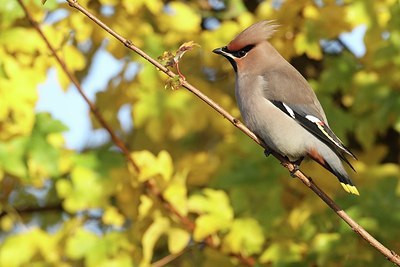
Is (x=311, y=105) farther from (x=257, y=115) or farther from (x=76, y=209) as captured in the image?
(x=76, y=209)

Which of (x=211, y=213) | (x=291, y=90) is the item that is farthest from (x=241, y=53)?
(x=211, y=213)

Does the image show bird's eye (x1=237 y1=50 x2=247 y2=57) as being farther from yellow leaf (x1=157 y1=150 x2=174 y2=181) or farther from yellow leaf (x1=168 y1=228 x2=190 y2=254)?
yellow leaf (x1=168 y1=228 x2=190 y2=254)

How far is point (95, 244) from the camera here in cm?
387

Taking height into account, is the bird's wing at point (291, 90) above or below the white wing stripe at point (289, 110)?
above

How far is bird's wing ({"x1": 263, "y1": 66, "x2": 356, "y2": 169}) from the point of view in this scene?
11.5 ft

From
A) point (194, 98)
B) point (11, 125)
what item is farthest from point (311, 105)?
point (11, 125)

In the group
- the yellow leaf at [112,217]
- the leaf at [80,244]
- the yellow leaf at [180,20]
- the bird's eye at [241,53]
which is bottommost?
the leaf at [80,244]

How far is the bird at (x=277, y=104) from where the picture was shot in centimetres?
347

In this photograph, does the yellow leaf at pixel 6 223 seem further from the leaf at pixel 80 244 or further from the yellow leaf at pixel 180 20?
the yellow leaf at pixel 180 20

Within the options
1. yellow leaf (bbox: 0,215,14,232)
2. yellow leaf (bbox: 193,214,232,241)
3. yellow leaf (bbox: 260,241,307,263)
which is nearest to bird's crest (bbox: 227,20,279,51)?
yellow leaf (bbox: 193,214,232,241)

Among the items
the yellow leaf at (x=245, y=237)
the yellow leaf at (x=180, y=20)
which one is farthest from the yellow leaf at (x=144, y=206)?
the yellow leaf at (x=180, y=20)

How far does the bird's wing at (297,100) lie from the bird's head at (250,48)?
0.12 metres

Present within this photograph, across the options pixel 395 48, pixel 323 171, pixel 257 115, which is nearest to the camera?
pixel 257 115

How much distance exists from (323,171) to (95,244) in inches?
41.6
